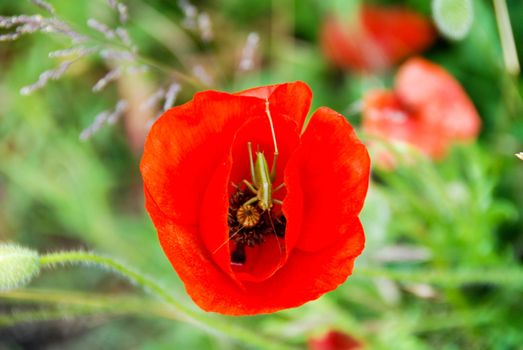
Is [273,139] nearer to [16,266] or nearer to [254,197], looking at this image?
[254,197]

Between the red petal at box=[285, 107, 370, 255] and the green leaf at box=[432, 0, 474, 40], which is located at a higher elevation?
the green leaf at box=[432, 0, 474, 40]

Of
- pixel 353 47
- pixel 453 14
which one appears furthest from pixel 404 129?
pixel 453 14

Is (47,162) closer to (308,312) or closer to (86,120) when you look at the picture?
(86,120)

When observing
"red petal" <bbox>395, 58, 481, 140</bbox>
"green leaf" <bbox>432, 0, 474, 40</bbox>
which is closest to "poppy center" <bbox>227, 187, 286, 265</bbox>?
"green leaf" <bbox>432, 0, 474, 40</bbox>

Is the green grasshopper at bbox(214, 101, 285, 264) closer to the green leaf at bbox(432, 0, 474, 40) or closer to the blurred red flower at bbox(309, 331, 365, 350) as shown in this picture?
→ the green leaf at bbox(432, 0, 474, 40)

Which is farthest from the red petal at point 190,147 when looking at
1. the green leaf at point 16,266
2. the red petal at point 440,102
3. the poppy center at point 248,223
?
the red petal at point 440,102

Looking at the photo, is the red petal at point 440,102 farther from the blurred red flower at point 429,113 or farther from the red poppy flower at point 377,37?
the red poppy flower at point 377,37

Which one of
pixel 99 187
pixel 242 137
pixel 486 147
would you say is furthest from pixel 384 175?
pixel 99 187

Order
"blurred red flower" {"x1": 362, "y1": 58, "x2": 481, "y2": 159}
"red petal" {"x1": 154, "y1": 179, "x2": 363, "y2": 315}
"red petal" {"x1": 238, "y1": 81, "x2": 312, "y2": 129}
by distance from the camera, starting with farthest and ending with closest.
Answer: "blurred red flower" {"x1": 362, "y1": 58, "x2": 481, "y2": 159}, "red petal" {"x1": 238, "y1": 81, "x2": 312, "y2": 129}, "red petal" {"x1": 154, "y1": 179, "x2": 363, "y2": 315}
